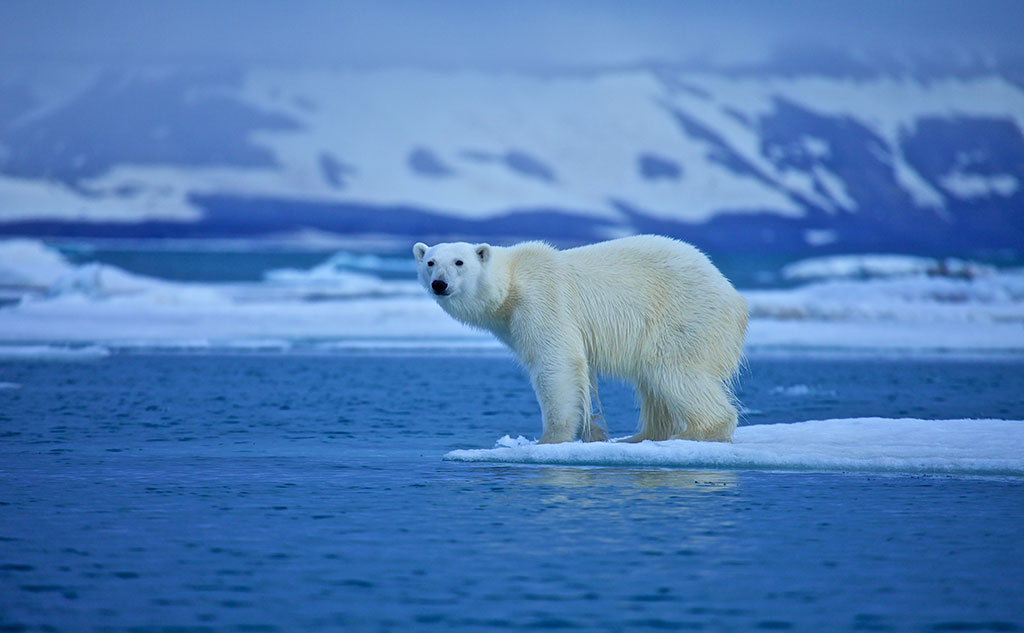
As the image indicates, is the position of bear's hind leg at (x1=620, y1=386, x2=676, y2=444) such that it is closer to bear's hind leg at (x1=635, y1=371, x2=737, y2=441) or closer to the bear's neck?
bear's hind leg at (x1=635, y1=371, x2=737, y2=441)

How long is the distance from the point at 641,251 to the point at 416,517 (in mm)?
3102

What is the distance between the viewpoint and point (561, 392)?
320 inches

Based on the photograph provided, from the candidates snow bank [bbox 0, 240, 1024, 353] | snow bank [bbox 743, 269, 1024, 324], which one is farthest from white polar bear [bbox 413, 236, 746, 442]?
snow bank [bbox 743, 269, 1024, 324]

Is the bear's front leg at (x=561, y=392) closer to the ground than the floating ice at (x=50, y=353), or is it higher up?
closer to the ground

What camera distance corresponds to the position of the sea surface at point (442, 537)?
14.8 ft

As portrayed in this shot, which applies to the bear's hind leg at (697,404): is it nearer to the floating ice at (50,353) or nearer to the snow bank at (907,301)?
the floating ice at (50,353)

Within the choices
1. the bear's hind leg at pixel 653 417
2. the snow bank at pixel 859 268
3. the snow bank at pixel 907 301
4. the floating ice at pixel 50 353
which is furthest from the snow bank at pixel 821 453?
the snow bank at pixel 859 268

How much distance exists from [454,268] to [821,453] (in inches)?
104

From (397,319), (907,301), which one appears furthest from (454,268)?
(907,301)

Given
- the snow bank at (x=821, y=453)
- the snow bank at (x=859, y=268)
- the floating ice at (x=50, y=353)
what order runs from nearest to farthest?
the snow bank at (x=821, y=453)
the floating ice at (x=50, y=353)
the snow bank at (x=859, y=268)

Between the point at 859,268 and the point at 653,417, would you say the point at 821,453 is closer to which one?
the point at 653,417

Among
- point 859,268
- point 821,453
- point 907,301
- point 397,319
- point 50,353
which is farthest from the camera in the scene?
point 859,268

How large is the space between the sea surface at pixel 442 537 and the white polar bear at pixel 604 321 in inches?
29.7

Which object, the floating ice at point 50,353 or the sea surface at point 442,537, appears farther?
the floating ice at point 50,353
